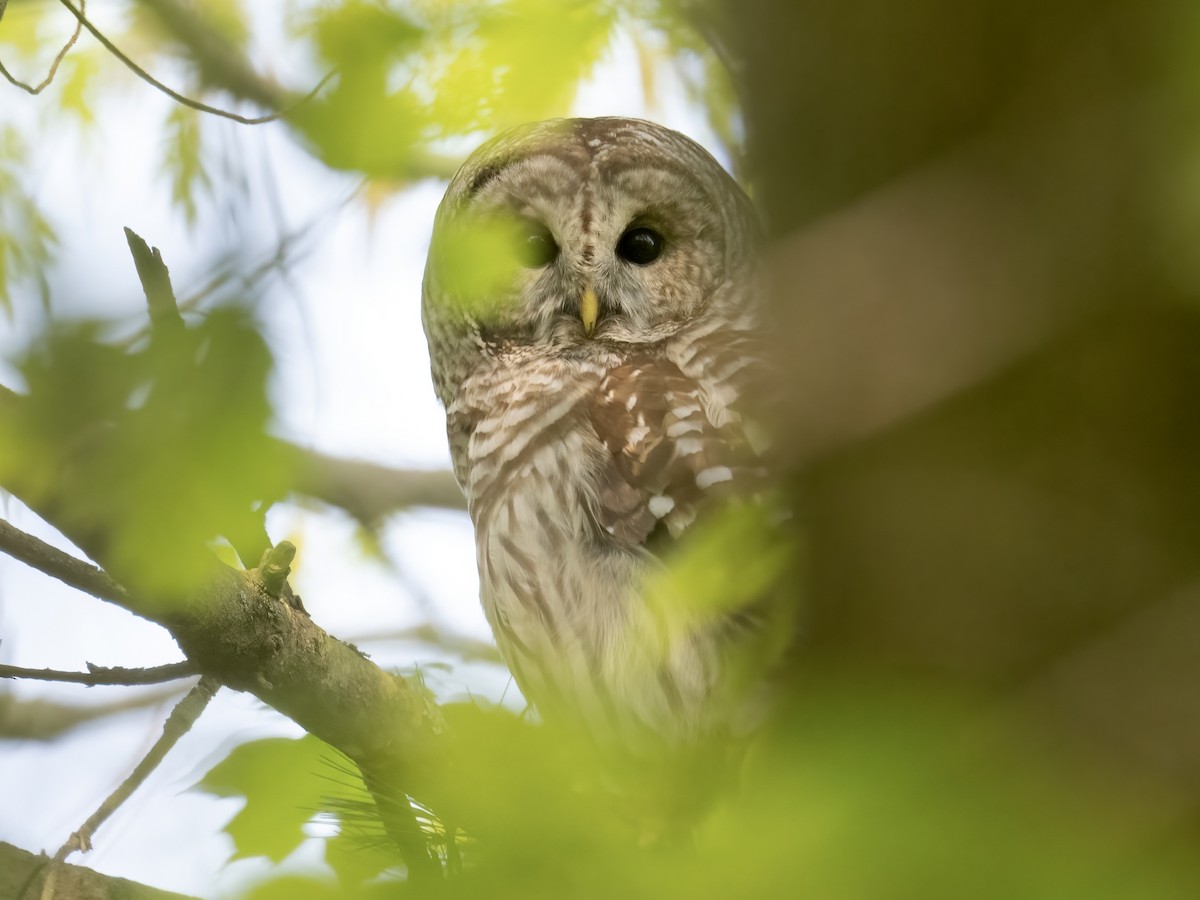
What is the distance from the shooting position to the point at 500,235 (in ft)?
4.96

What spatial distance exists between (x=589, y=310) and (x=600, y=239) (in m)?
→ 0.33

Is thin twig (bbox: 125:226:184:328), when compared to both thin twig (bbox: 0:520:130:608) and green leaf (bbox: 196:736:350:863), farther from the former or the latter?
thin twig (bbox: 0:520:130:608)

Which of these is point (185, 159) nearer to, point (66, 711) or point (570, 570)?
point (570, 570)

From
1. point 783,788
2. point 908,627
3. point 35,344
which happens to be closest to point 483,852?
point 783,788

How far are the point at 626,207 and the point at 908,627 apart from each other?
3388 millimetres

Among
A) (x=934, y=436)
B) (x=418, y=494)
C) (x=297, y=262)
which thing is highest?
(x=418, y=494)

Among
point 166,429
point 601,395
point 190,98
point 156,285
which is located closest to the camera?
point 166,429

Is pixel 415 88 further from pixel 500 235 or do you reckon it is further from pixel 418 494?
pixel 418 494

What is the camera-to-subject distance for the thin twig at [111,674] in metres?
2.48

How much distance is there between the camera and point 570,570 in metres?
3.50

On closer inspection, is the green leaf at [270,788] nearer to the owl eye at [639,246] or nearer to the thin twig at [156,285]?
the thin twig at [156,285]

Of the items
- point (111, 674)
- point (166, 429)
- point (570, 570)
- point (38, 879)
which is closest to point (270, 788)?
point (166, 429)

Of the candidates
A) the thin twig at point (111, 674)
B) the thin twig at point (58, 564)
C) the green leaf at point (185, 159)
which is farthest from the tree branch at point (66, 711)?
the green leaf at point (185, 159)

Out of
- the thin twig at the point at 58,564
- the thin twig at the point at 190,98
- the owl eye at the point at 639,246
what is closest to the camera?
the thin twig at the point at 190,98
